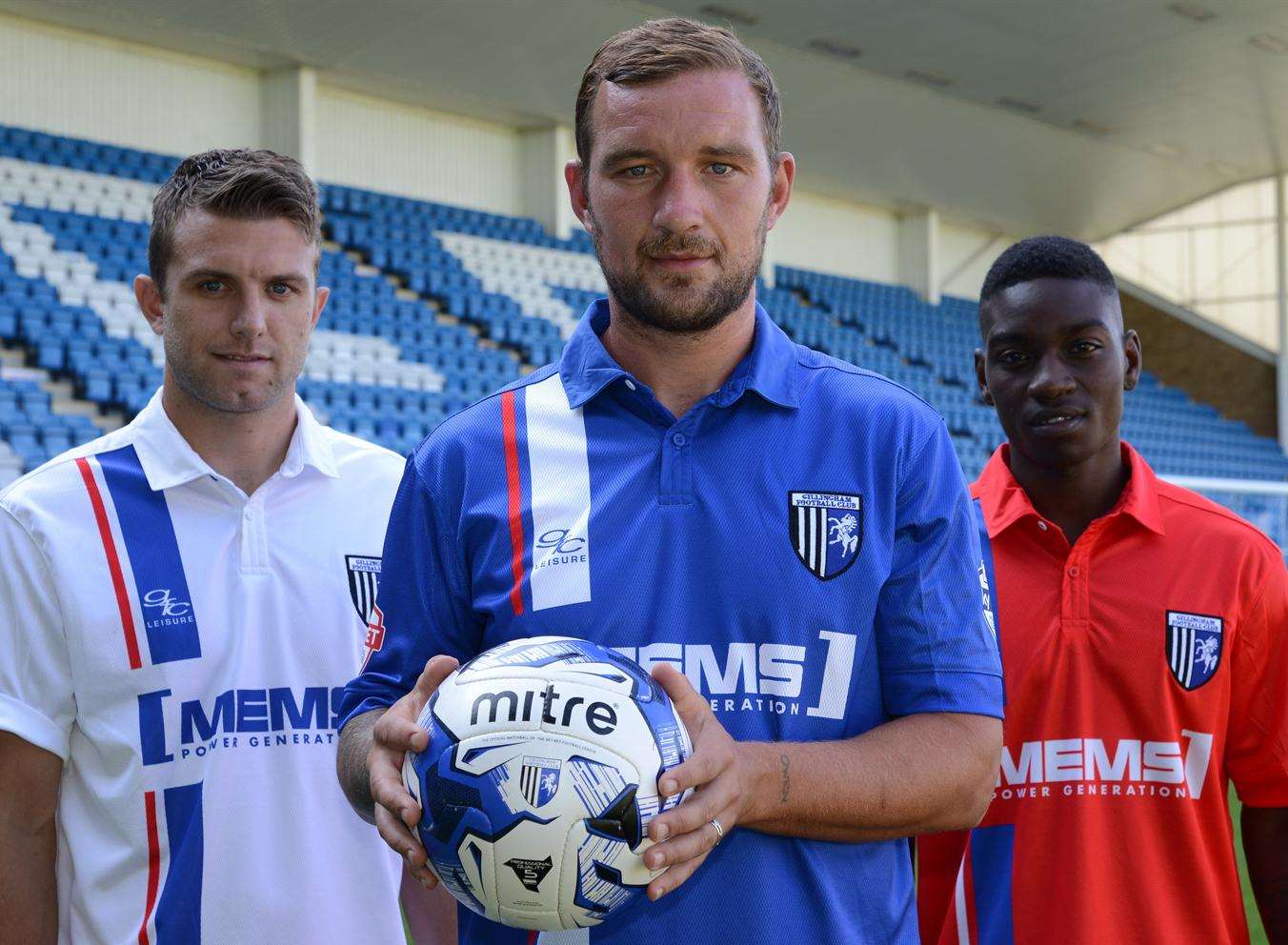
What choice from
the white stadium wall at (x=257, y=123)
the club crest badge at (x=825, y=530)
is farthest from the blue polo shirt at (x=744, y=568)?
the white stadium wall at (x=257, y=123)

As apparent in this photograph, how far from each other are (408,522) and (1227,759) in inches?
51.4

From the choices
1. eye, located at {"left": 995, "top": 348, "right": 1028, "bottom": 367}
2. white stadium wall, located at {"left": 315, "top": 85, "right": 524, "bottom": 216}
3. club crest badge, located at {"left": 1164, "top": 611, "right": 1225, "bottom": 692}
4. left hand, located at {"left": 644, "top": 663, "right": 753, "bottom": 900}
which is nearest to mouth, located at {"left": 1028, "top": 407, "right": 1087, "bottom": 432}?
eye, located at {"left": 995, "top": 348, "right": 1028, "bottom": 367}

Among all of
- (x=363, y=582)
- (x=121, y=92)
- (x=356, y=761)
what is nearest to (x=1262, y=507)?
(x=121, y=92)

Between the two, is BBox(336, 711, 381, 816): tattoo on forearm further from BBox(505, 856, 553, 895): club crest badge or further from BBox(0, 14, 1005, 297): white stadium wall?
BBox(0, 14, 1005, 297): white stadium wall

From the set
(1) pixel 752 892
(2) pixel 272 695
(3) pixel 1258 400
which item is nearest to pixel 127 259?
(2) pixel 272 695

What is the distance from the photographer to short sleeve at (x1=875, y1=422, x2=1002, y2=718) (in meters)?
1.63

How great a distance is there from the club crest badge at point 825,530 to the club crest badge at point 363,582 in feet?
2.96

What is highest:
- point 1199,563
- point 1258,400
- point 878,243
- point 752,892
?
point 878,243

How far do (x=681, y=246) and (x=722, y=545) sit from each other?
35 cm

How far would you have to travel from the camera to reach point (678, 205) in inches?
64.2

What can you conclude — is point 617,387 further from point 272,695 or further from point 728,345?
point 272,695

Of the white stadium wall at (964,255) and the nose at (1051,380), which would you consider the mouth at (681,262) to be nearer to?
the nose at (1051,380)

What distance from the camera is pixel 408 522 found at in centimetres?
178

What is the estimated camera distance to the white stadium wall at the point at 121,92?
13.1 m
